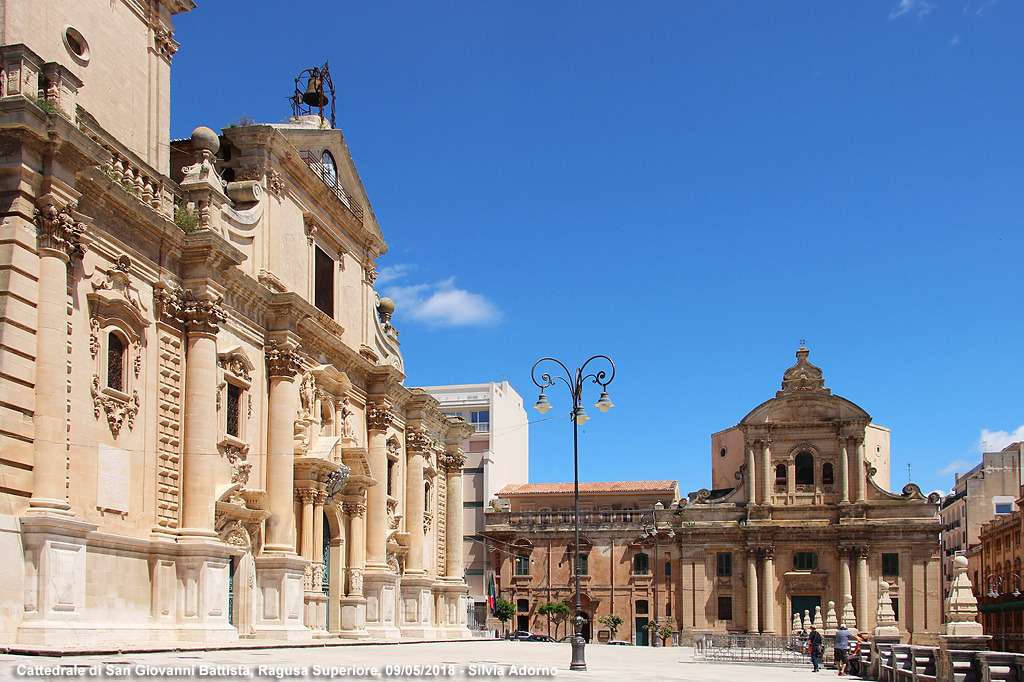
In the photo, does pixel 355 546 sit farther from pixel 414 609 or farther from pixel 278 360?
pixel 278 360

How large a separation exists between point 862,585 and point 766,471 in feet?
25.5

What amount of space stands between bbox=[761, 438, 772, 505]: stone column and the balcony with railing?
33.8 metres

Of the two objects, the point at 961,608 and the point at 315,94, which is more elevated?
the point at 315,94

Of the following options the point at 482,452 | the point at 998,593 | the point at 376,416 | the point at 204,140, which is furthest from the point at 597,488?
the point at 204,140

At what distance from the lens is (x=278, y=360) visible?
2870 cm

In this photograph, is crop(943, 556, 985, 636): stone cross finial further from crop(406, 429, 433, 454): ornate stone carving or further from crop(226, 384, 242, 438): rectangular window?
crop(406, 429, 433, 454): ornate stone carving

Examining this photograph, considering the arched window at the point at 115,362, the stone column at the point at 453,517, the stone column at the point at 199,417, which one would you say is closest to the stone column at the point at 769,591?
the stone column at the point at 453,517

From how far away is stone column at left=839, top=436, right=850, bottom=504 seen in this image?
62250mm

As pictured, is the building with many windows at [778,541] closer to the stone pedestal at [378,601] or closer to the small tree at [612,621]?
the small tree at [612,621]

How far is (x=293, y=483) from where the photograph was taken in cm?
2925

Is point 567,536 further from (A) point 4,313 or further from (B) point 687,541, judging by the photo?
(A) point 4,313

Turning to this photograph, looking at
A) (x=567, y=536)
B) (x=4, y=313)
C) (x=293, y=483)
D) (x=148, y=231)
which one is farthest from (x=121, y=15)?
(x=567, y=536)

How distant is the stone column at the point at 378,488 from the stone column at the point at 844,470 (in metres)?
33.4

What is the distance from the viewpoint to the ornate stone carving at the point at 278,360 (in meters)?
28.7
